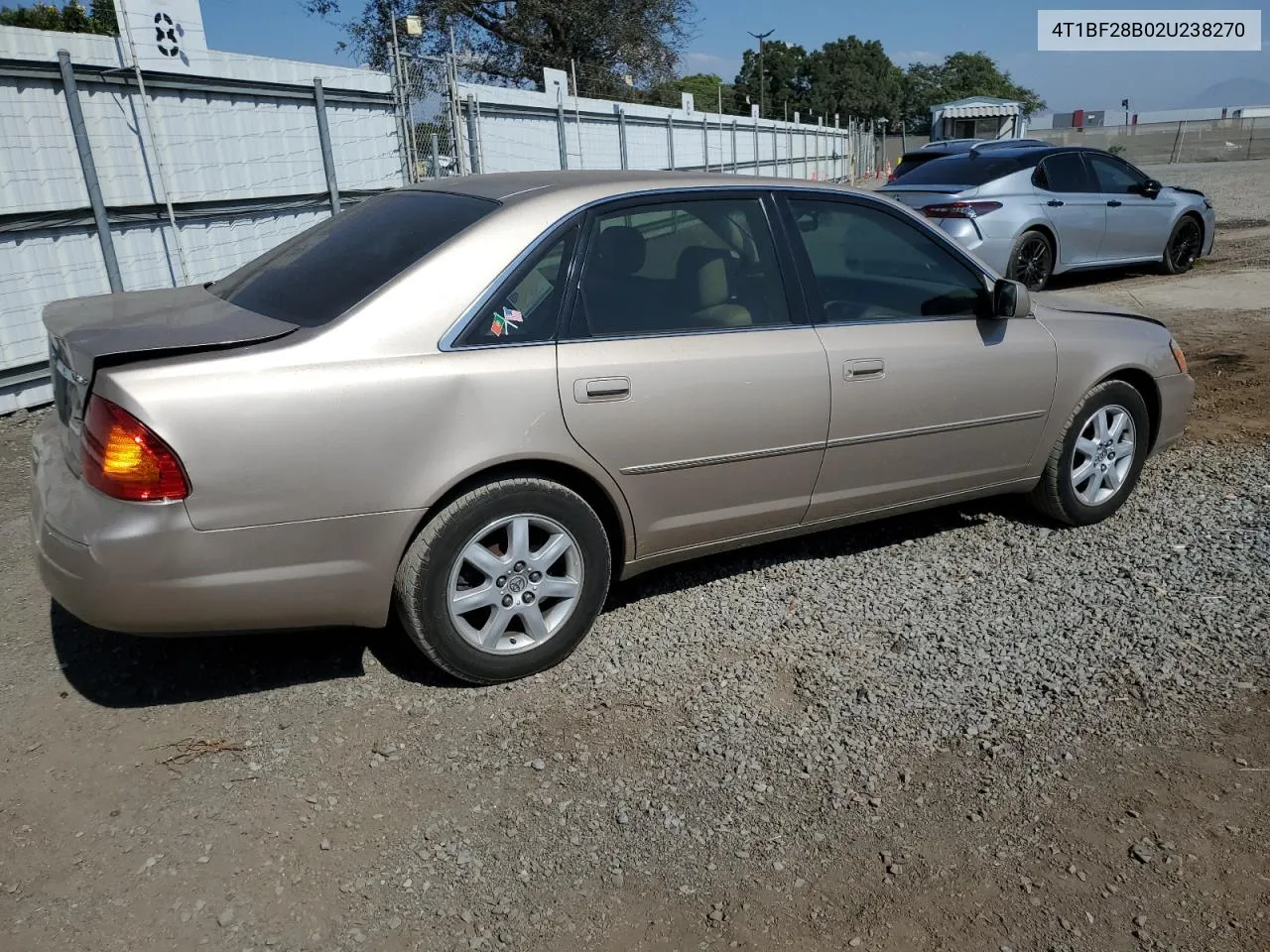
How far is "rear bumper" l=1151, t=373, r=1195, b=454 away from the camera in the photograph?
4.82 metres

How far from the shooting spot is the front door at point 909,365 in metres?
3.88

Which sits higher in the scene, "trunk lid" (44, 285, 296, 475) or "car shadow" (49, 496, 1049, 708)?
"trunk lid" (44, 285, 296, 475)

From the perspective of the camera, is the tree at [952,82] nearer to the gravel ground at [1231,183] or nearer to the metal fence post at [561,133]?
the gravel ground at [1231,183]

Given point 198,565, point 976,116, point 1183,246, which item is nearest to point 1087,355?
point 198,565

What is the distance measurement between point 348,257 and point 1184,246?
39.6 ft

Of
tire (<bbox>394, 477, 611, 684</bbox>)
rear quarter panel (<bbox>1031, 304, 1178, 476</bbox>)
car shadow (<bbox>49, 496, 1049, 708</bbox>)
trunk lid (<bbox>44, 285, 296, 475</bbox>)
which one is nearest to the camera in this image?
trunk lid (<bbox>44, 285, 296, 475</bbox>)

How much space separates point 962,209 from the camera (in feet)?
33.4

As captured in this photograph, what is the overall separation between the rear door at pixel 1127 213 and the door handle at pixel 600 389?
9.86 metres

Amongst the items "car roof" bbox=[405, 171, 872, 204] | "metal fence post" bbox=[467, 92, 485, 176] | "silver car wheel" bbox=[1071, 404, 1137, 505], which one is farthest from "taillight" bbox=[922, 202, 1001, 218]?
"car roof" bbox=[405, 171, 872, 204]

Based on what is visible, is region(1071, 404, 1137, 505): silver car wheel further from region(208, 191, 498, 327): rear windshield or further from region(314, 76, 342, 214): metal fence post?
region(314, 76, 342, 214): metal fence post

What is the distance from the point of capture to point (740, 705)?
3.29 meters

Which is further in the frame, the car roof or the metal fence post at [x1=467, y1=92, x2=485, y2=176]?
the metal fence post at [x1=467, y1=92, x2=485, y2=176]

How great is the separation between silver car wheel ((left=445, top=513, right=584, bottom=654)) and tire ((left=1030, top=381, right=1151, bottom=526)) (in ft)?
7.90

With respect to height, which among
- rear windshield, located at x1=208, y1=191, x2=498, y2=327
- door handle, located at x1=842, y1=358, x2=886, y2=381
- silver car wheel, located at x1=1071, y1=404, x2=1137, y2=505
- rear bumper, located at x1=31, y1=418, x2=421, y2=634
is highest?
rear windshield, located at x1=208, y1=191, x2=498, y2=327
